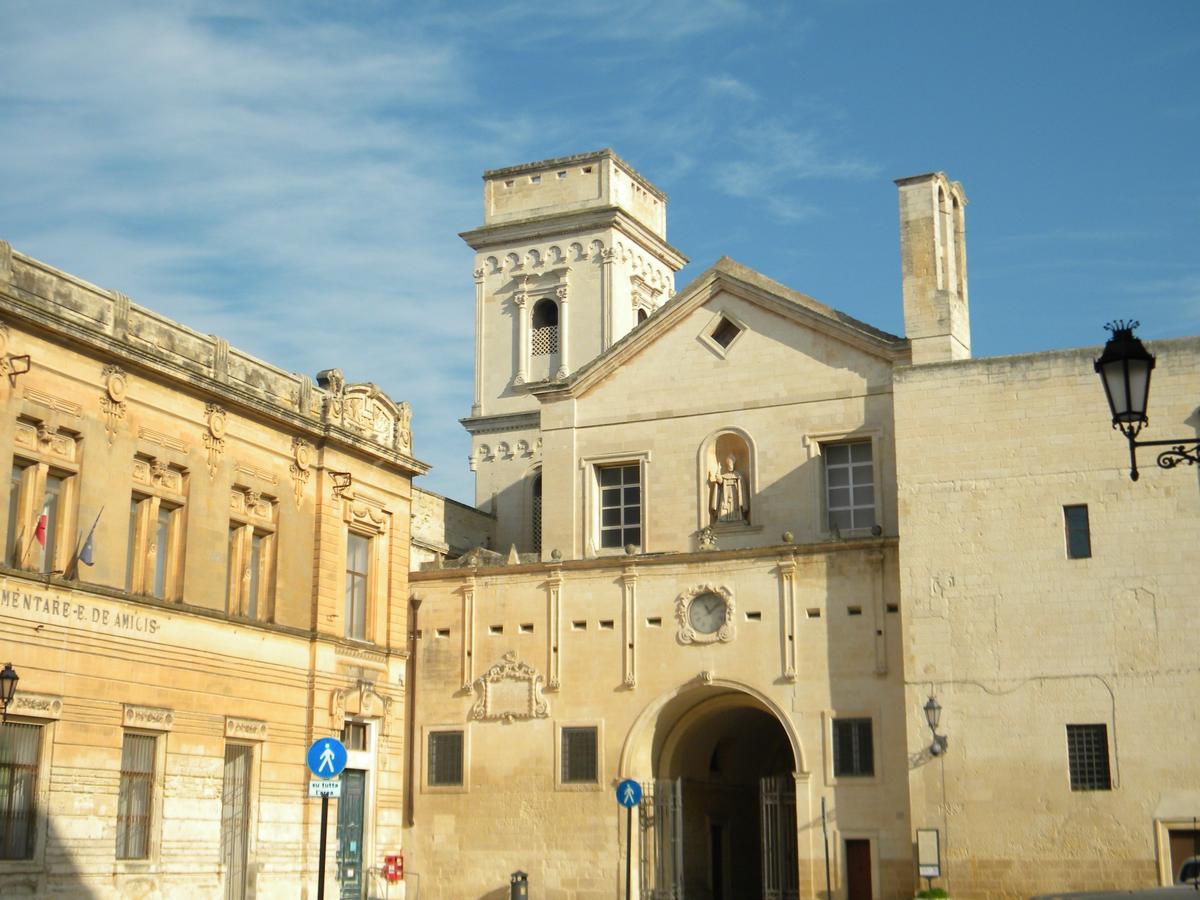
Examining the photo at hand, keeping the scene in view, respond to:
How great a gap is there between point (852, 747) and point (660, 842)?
472cm

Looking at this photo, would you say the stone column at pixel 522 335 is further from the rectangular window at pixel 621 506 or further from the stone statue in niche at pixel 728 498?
the stone statue in niche at pixel 728 498

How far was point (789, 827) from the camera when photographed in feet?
111

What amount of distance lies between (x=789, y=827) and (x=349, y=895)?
30.4 ft

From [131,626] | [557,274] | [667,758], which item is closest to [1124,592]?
[667,758]

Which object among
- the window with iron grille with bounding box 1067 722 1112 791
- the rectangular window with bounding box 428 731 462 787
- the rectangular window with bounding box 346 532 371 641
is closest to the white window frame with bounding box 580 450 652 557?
the rectangular window with bounding box 428 731 462 787

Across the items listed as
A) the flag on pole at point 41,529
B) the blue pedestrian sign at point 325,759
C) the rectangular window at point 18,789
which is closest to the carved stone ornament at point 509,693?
the rectangular window at point 18,789

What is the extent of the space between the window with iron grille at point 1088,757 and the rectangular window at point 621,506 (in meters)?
10.8

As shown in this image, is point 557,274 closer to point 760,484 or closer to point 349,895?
point 760,484

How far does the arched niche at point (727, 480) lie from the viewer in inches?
1383

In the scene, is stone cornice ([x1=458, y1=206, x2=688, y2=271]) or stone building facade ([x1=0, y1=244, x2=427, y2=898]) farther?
stone cornice ([x1=458, y1=206, x2=688, y2=271])

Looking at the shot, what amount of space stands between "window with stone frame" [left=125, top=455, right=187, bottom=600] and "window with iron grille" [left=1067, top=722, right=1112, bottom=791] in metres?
16.4

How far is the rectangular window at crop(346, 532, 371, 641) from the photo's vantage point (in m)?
32.8

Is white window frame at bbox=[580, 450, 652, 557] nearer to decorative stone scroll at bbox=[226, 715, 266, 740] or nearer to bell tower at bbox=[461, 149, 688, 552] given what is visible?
decorative stone scroll at bbox=[226, 715, 266, 740]

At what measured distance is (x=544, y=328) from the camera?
5012cm
